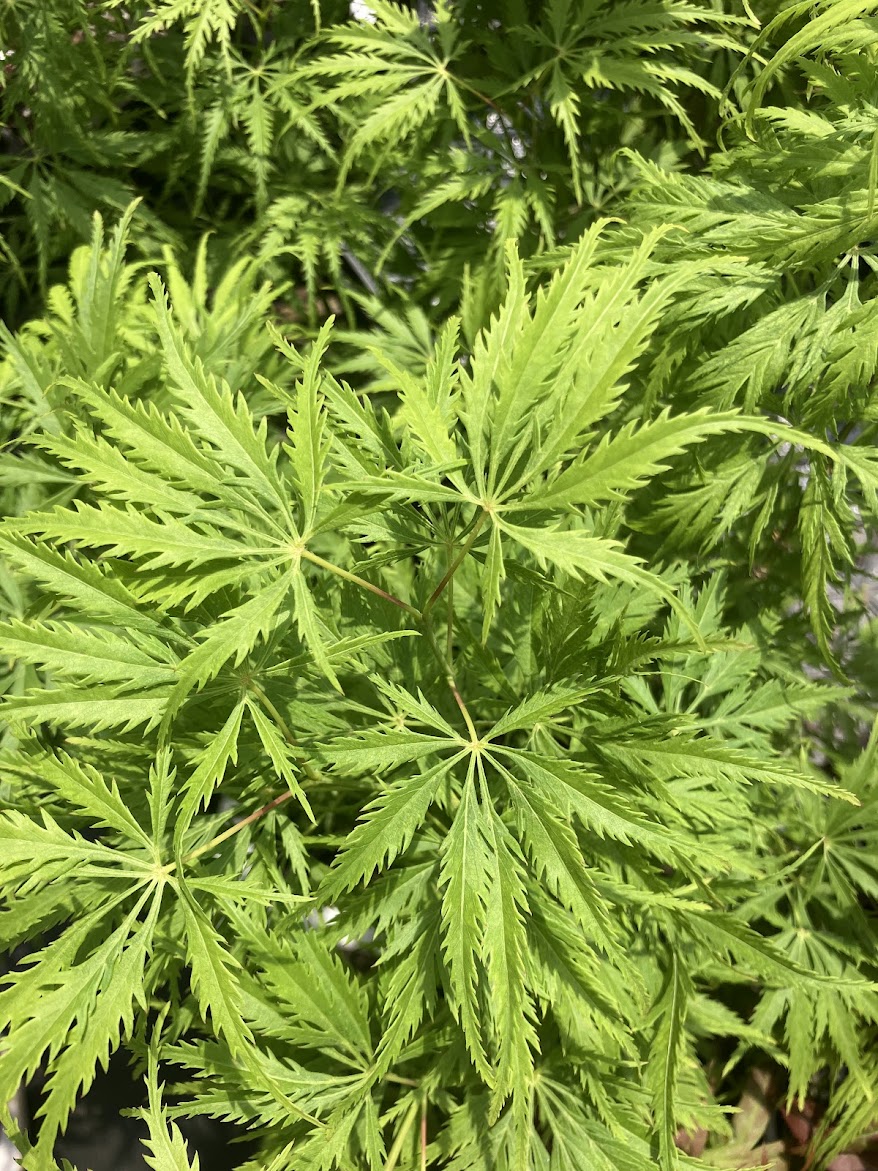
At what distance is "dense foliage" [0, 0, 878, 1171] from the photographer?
56 cm

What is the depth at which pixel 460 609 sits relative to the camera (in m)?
0.82

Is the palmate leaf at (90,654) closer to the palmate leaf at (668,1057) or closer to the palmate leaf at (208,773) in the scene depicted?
the palmate leaf at (208,773)

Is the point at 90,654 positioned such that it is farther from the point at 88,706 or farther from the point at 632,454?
the point at 632,454

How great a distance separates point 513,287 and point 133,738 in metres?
0.58

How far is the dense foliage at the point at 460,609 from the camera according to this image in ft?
1.82

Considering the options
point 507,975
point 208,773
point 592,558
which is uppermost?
point 592,558

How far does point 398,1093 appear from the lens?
840 mm

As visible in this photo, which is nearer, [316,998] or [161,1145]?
Answer: [161,1145]

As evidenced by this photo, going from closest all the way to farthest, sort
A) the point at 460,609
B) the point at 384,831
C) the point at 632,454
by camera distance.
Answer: the point at 632,454
the point at 384,831
the point at 460,609

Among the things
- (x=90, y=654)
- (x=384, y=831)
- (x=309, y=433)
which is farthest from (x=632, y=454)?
(x=90, y=654)

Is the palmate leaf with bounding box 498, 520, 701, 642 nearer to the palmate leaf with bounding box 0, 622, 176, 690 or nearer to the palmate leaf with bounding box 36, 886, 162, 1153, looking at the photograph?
the palmate leaf with bounding box 0, 622, 176, 690

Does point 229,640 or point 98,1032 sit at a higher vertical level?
point 229,640

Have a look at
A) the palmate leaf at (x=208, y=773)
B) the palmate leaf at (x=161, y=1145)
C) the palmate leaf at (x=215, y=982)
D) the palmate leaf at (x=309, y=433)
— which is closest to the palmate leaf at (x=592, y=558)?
the palmate leaf at (x=309, y=433)

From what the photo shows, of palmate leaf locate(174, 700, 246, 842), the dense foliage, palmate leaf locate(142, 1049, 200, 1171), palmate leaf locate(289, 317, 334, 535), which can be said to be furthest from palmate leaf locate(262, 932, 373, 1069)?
palmate leaf locate(289, 317, 334, 535)
